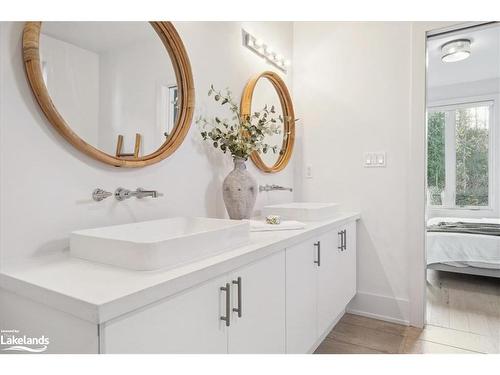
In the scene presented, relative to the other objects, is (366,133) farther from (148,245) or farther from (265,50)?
(148,245)

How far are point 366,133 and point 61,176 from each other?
6.60ft

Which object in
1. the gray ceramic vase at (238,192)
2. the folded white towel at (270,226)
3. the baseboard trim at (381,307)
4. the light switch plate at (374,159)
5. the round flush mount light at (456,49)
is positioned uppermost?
the round flush mount light at (456,49)

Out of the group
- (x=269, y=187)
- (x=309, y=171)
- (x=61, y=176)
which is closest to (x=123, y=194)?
(x=61, y=176)

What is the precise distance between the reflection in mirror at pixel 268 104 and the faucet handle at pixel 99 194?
1.19 m

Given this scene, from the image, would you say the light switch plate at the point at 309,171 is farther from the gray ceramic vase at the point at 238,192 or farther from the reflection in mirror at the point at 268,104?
the gray ceramic vase at the point at 238,192

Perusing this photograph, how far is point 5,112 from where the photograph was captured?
1010mm

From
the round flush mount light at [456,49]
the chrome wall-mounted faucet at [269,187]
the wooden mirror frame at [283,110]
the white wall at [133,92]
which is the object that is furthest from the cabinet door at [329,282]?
the round flush mount light at [456,49]

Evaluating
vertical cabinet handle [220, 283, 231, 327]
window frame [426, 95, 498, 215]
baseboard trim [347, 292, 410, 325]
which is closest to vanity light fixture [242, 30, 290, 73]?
vertical cabinet handle [220, 283, 231, 327]

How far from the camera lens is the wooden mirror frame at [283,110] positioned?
214 centimetres

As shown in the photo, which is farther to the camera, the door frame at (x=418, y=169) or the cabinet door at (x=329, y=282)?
the door frame at (x=418, y=169)

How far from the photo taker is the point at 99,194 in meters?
1.26

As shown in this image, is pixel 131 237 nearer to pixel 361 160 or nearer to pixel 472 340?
pixel 361 160

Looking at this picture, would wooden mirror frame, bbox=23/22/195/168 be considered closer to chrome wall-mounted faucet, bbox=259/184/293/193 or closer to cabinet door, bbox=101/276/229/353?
cabinet door, bbox=101/276/229/353
